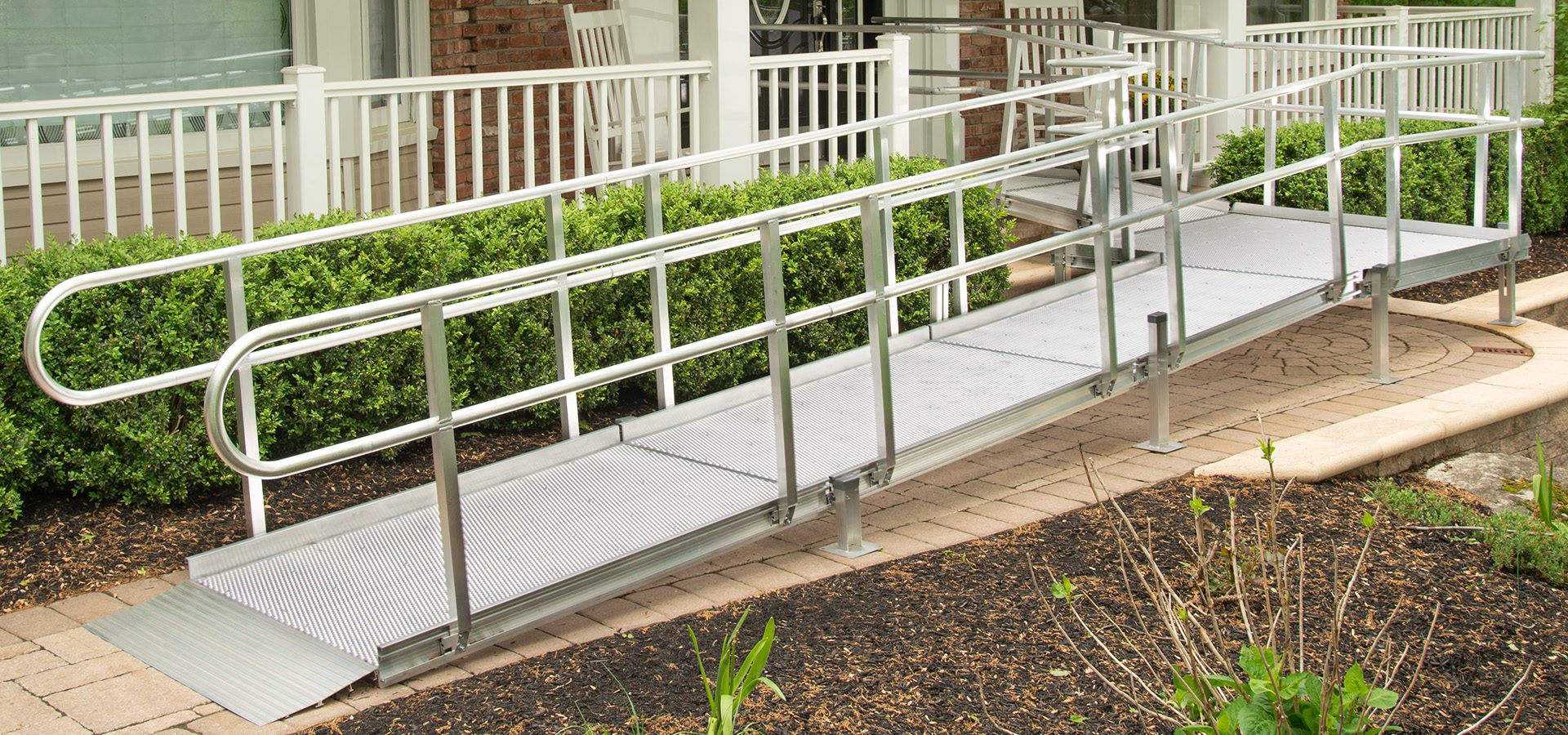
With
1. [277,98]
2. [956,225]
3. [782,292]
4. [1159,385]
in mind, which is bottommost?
[1159,385]

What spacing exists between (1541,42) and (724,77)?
1013 centimetres

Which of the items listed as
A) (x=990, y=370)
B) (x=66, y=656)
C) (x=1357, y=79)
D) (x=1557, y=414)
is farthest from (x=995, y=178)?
(x=1357, y=79)

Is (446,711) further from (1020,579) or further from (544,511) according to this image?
(1020,579)

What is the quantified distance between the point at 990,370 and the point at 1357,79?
7.16 meters

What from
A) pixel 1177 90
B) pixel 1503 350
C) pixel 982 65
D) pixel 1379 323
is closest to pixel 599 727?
pixel 1379 323

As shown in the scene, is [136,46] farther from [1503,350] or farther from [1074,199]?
[1503,350]

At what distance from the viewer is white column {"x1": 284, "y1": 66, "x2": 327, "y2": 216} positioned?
21.4 ft

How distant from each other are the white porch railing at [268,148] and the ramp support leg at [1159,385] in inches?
110

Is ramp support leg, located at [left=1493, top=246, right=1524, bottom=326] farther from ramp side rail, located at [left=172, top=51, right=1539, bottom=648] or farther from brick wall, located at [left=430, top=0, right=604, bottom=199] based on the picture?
brick wall, located at [left=430, top=0, right=604, bottom=199]

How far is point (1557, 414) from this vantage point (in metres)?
7.40

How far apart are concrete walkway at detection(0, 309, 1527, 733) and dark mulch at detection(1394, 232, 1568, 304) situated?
75 cm

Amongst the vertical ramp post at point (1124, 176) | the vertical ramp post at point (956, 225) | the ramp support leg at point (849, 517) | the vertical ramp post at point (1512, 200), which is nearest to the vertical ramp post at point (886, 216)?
the vertical ramp post at point (956, 225)

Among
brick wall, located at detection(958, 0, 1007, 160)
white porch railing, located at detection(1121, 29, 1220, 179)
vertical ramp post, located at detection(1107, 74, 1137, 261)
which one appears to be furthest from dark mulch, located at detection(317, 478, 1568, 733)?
brick wall, located at detection(958, 0, 1007, 160)

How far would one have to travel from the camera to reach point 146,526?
5508 mm
